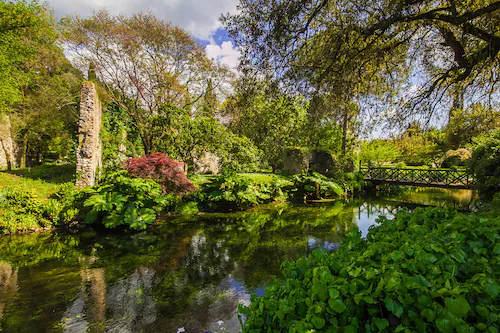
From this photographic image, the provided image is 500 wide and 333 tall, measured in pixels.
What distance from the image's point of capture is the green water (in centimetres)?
399

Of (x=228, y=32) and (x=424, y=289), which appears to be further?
(x=228, y=32)

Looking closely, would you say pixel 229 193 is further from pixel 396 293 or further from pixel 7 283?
pixel 396 293

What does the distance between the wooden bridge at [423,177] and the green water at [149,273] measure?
8.64m

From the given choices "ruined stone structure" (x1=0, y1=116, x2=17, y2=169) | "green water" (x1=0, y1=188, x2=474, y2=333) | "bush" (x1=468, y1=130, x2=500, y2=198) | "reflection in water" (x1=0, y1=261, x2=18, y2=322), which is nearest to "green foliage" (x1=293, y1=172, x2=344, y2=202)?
"green water" (x1=0, y1=188, x2=474, y2=333)

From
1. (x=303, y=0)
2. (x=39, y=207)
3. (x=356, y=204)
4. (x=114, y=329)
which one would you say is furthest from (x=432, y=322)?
(x=356, y=204)

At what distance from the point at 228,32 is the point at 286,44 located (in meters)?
1.39

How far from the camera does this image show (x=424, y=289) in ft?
4.59

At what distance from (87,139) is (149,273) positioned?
792 cm

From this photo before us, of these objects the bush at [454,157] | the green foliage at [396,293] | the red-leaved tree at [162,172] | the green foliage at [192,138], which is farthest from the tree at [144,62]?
the bush at [454,157]

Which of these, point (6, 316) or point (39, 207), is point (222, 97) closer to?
point (39, 207)

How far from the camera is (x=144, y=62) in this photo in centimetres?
1299

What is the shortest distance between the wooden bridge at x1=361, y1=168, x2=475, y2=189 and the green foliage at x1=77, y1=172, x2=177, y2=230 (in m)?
14.2

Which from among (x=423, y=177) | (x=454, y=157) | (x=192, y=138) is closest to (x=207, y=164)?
(x=192, y=138)

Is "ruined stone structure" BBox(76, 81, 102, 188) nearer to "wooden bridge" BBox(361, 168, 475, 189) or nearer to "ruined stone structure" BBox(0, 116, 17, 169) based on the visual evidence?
"ruined stone structure" BBox(0, 116, 17, 169)
